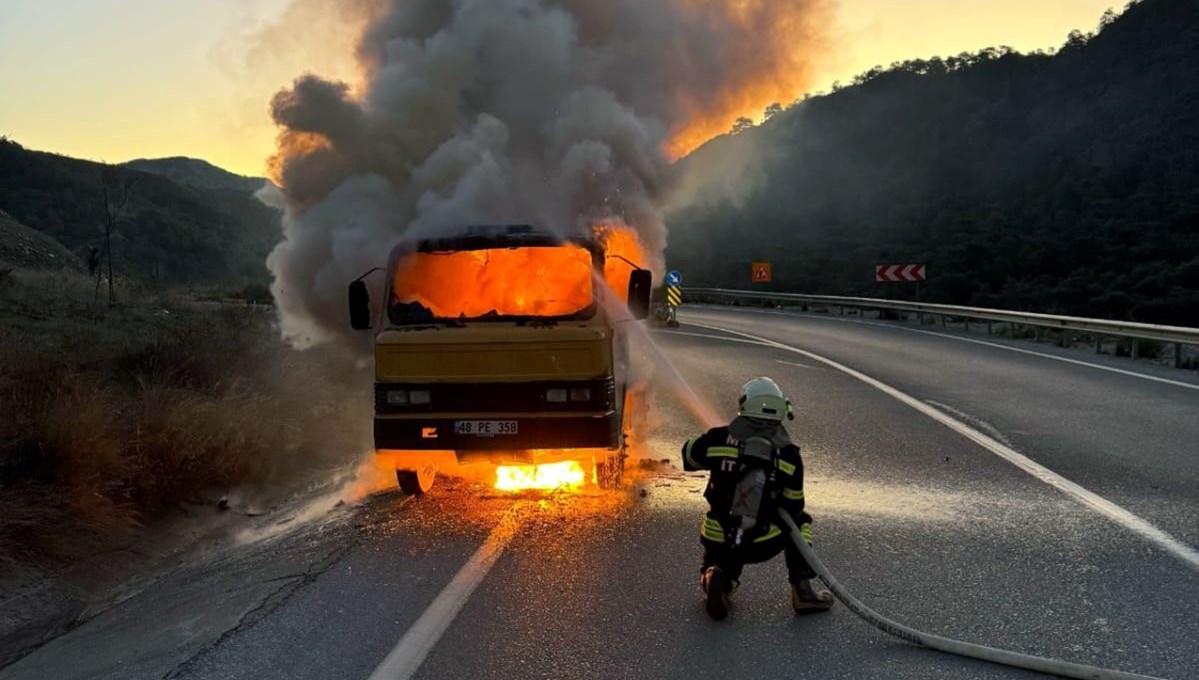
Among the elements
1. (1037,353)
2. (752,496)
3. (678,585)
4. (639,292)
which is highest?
(639,292)

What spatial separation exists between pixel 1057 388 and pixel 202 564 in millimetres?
11182

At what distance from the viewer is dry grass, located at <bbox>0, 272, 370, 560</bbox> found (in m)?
6.30

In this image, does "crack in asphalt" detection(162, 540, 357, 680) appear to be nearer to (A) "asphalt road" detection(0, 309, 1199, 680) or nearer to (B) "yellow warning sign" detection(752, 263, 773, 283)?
(A) "asphalt road" detection(0, 309, 1199, 680)

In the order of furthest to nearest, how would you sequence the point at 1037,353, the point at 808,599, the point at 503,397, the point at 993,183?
1. the point at 993,183
2. the point at 1037,353
3. the point at 503,397
4. the point at 808,599

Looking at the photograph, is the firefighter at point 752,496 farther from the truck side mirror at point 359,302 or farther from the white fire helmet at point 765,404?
the truck side mirror at point 359,302

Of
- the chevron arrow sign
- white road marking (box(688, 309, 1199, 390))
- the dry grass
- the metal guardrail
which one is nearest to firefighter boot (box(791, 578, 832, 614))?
the dry grass

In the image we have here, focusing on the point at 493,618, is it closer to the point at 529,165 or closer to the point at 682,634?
the point at 682,634

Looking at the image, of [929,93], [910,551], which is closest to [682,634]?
[910,551]

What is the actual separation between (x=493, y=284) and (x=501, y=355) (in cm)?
86

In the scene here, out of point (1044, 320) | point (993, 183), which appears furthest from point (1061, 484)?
point (993, 183)

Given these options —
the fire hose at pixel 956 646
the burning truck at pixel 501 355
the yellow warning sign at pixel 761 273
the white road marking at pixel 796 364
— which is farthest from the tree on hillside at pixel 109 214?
the yellow warning sign at pixel 761 273

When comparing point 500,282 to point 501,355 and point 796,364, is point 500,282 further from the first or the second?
point 796,364

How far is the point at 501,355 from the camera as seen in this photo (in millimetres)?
6602

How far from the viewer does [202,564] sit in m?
6.04
